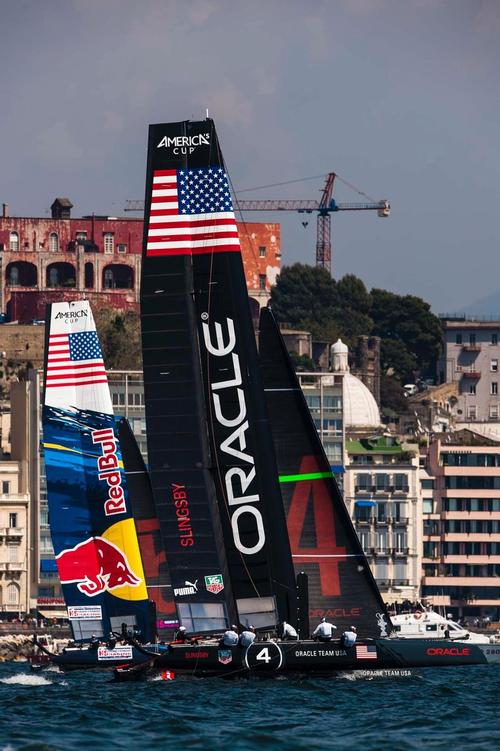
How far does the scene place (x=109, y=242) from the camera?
182250mm

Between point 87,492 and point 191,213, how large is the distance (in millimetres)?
13750

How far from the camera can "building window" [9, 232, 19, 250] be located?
596 ft

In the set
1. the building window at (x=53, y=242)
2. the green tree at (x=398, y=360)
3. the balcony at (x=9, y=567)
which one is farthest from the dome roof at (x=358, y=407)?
the green tree at (x=398, y=360)

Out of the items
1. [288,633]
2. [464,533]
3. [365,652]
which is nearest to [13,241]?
[464,533]

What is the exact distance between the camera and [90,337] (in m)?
62.8

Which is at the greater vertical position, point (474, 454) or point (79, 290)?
point (79, 290)

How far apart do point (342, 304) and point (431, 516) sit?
6569 centimetres

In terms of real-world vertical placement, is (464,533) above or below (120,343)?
below

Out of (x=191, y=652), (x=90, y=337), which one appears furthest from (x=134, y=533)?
(x=191, y=652)

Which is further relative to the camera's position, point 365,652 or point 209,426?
point 209,426

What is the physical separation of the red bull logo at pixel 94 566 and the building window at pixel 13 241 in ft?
396

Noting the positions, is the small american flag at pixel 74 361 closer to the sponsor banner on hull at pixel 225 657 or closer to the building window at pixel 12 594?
the sponsor banner on hull at pixel 225 657

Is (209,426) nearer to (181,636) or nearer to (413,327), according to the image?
(181,636)

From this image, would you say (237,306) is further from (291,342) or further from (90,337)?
(291,342)
